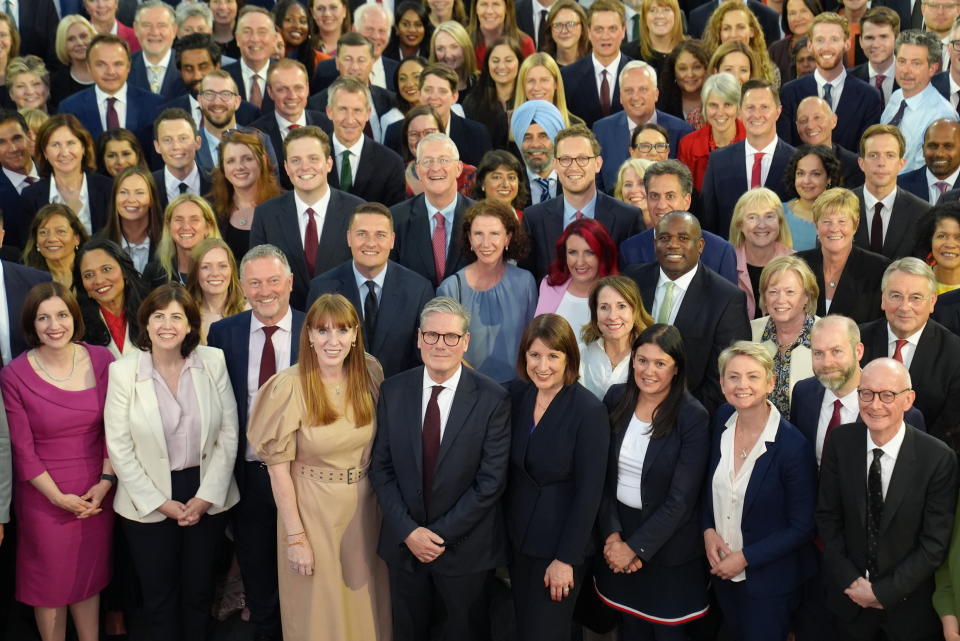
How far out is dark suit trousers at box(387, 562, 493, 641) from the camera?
4949 mm

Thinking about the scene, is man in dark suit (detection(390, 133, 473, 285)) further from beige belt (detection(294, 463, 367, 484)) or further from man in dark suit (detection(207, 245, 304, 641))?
beige belt (detection(294, 463, 367, 484))

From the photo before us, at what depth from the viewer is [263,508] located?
5.44 meters

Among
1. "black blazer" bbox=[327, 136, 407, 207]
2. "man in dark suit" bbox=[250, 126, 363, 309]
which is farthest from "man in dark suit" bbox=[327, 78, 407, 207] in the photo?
"man in dark suit" bbox=[250, 126, 363, 309]

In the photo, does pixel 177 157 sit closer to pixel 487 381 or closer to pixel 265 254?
pixel 265 254

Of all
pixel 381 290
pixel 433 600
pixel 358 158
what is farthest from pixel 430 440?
pixel 358 158

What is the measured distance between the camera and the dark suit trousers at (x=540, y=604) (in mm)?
4902

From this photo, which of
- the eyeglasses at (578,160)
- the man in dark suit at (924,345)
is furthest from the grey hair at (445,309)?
the man in dark suit at (924,345)

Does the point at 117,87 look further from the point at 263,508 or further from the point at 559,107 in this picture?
the point at 263,508

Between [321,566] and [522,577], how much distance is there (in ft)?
2.71

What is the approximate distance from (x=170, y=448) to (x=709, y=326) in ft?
7.82

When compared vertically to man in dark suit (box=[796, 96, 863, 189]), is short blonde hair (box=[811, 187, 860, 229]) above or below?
below

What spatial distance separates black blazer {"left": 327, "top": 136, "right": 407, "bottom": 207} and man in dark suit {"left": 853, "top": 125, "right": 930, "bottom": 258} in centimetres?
252

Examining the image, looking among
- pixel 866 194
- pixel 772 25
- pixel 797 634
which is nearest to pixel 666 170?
pixel 866 194

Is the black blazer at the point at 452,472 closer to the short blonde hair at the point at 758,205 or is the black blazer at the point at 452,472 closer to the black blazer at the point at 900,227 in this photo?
the short blonde hair at the point at 758,205
